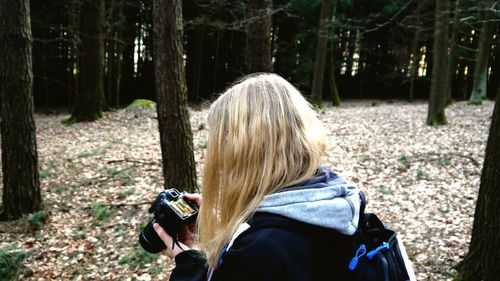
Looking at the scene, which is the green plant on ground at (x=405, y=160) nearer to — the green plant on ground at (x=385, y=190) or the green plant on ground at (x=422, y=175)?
the green plant on ground at (x=422, y=175)

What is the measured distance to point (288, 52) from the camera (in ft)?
95.1

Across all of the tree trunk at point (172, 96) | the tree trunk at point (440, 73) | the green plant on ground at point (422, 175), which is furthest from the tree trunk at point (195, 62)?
the tree trunk at point (172, 96)

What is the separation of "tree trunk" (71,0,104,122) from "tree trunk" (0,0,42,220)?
331 inches

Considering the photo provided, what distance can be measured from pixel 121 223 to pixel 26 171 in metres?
1.60

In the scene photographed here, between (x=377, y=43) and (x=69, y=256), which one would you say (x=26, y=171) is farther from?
(x=377, y=43)

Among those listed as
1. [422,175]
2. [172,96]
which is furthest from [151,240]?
[422,175]

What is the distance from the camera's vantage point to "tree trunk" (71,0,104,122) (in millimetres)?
14336

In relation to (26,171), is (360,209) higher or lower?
higher

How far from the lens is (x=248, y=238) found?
1.29 m

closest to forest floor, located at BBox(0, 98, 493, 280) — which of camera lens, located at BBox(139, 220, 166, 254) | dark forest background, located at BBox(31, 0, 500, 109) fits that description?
camera lens, located at BBox(139, 220, 166, 254)

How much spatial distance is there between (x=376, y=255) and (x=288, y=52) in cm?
2837

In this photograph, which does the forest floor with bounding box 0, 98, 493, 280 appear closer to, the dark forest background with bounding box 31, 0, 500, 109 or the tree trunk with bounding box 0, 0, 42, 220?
the tree trunk with bounding box 0, 0, 42, 220

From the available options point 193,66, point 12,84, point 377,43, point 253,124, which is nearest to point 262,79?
point 253,124

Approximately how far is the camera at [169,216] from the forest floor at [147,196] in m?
3.13
